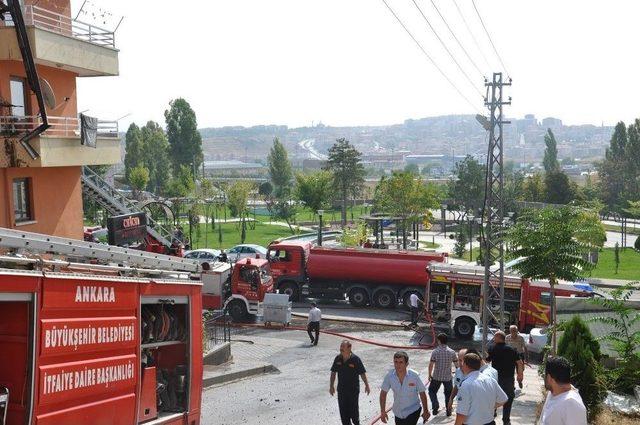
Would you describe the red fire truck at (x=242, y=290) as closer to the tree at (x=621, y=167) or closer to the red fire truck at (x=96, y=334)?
the red fire truck at (x=96, y=334)

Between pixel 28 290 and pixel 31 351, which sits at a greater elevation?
pixel 28 290

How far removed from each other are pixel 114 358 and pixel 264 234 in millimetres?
58746

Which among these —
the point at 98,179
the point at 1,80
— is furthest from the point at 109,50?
the point at 98,179

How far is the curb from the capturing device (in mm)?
18797

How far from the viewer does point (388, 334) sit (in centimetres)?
2775

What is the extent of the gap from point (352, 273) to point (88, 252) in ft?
76.1

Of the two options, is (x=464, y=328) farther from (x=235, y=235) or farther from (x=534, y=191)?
(x=534, y=191)

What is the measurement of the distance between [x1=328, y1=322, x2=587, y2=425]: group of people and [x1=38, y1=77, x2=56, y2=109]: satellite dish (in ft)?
39.7

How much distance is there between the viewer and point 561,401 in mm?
7098

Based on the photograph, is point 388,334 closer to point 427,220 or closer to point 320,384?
point 320,384

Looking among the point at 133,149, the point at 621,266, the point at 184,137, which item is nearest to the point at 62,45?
the point at 621,266

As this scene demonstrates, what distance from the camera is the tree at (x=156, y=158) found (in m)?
114

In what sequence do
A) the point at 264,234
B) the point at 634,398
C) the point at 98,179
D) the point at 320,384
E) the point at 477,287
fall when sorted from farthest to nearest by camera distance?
the point at 264,234, the point at 98,179, the point at 477,287, the point at 320,384, the point at 634,398

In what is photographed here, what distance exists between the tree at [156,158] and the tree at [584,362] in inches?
4014
